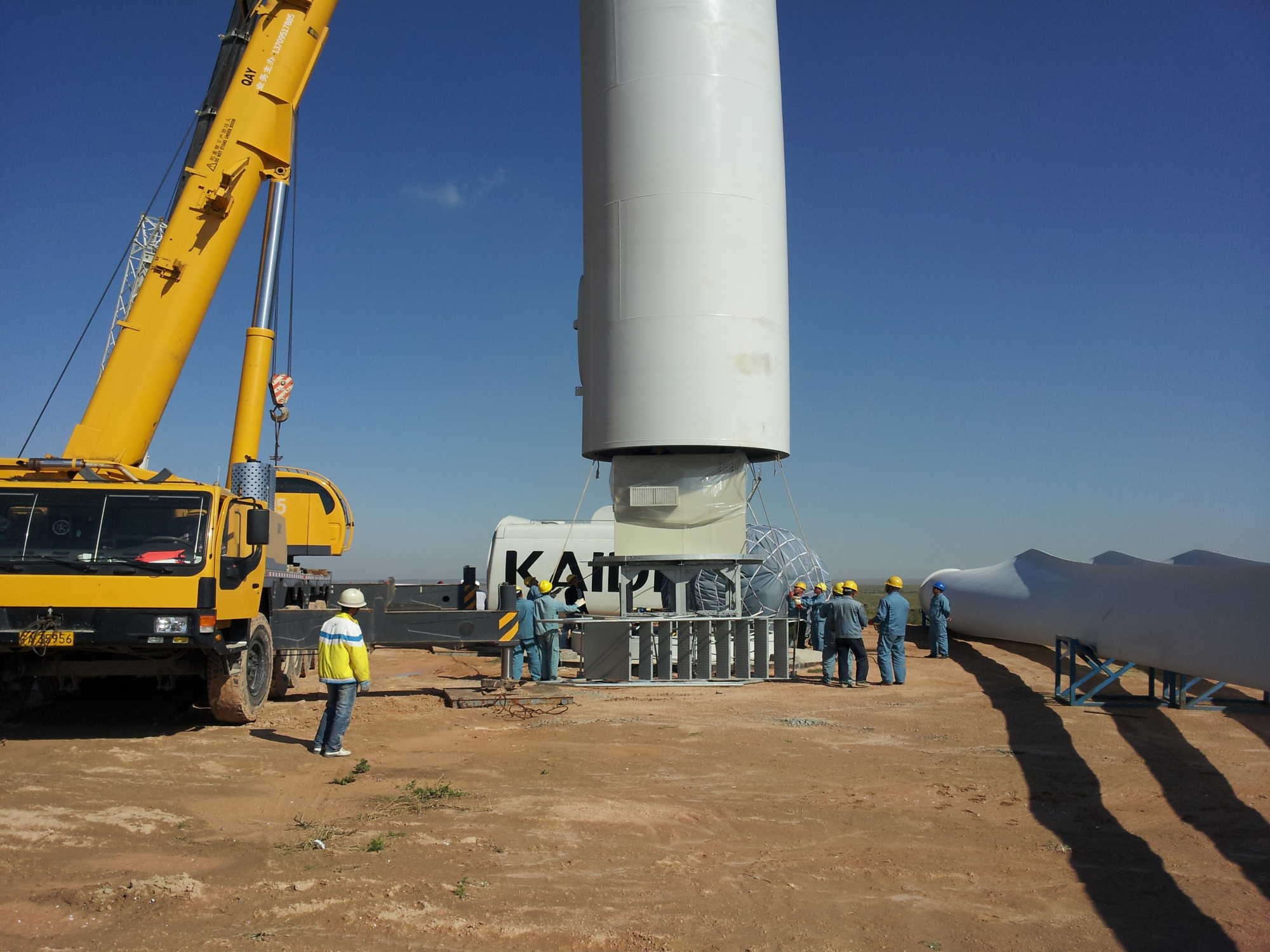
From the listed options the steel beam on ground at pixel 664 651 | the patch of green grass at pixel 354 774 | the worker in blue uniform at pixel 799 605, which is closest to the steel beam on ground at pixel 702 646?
the steel beam on ground at pixel 664 651

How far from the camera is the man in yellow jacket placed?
26.7 feet

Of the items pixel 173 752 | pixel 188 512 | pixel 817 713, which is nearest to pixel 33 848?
pixel 173 752

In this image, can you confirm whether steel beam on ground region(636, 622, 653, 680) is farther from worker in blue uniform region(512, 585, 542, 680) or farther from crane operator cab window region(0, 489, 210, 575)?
crane operator cab window region(0, 489, 210, 575)

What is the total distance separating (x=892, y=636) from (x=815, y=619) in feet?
17.9

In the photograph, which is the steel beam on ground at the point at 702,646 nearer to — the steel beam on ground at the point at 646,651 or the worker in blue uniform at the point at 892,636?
the steel beam on ground at the point at 646,651

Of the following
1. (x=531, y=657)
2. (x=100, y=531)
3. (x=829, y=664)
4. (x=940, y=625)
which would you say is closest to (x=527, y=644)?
(x=531, y=657)

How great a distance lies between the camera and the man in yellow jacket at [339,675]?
8.13m

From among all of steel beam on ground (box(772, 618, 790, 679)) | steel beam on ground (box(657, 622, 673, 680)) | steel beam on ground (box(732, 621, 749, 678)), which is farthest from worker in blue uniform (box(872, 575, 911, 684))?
steel beam on ground (box(657, 622, 673, 680))

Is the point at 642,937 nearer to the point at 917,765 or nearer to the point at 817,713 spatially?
the point at 917,765

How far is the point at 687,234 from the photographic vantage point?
12.1 meters

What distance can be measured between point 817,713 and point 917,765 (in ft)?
8.45

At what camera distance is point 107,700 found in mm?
10250

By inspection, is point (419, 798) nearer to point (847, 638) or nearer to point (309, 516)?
point (847, 638)

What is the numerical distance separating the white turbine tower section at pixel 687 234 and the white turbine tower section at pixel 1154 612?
4684mm
